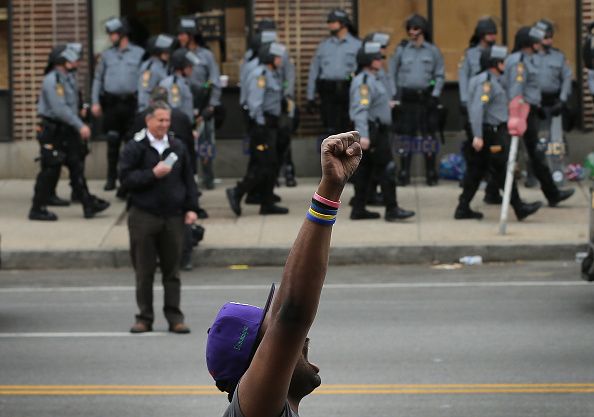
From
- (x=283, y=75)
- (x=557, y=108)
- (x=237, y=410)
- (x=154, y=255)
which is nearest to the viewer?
(x=237, y=410)

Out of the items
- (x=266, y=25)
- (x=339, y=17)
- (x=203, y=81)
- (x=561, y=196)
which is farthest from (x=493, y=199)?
(x=203, y=81)

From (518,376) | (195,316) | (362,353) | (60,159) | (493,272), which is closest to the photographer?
(518,376)

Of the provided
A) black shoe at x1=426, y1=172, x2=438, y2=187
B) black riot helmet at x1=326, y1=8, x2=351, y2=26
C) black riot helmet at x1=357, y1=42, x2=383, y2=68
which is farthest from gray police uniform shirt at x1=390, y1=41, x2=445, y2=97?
black riot helmet at x1=357, y1=42, x2=383, y2=68

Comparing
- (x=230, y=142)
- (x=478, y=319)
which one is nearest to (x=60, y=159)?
(x=230, y=142)

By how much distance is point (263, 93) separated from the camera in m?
18.0

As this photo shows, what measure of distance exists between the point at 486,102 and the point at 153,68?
4.20m

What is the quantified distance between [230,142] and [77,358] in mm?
10590

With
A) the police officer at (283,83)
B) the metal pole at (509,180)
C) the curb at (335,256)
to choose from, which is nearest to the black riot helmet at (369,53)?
the police officer at (283,83)

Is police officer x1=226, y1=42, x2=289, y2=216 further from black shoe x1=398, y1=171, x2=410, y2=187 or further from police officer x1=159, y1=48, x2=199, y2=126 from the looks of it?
black shoe x1=398, y1=171, x2=410, y2=187

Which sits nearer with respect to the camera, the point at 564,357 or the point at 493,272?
the point at 564,357

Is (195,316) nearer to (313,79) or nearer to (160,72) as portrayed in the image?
(160,72)

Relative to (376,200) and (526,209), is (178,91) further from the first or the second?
(526,209)

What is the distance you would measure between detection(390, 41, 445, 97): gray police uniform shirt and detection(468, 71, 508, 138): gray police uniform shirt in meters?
2.39

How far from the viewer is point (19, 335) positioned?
39.6ft
